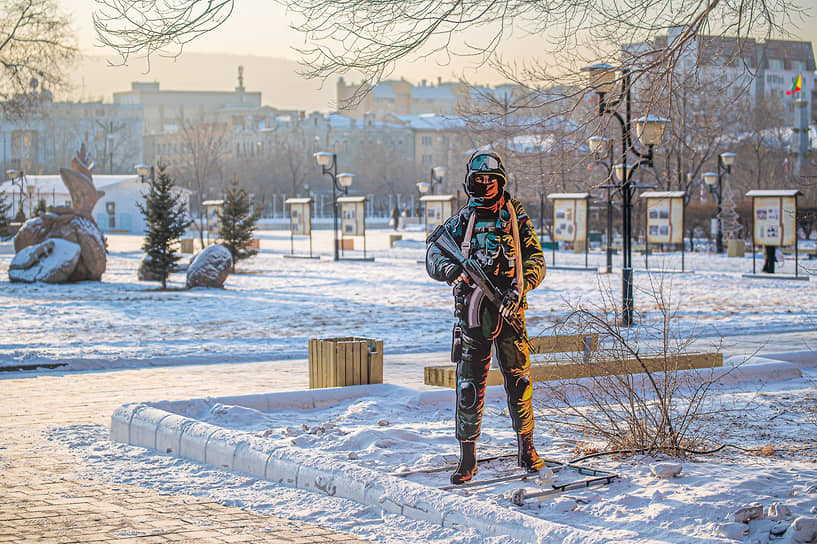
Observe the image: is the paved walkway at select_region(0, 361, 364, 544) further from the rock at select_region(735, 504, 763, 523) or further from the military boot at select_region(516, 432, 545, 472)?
the rock at select_region(735, 504, 763, 523)

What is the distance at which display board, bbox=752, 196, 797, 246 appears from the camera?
2456 cm

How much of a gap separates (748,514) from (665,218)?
22.5 meters

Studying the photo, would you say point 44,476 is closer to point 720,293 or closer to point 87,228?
point 720,293

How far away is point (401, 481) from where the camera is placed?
5926 mm

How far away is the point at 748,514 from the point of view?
17.1ft

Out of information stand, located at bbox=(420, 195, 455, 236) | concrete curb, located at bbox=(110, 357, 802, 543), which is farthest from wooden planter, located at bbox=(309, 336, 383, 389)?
information stand, located at bbox=(420, 195, 455, 236)

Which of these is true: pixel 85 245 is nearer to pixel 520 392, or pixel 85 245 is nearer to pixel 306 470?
pixel 306 470

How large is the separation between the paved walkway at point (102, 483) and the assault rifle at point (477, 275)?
1.62 m

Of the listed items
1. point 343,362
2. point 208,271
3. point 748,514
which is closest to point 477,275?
point 748,514

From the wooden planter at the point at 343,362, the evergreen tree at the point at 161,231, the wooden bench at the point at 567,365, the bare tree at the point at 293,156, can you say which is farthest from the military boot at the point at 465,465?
the bare tree at the point at 293,156

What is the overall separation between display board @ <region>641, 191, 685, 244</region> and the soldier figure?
21.1 metres

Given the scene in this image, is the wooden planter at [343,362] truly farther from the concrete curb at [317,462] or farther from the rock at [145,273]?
the rock at [145,273]

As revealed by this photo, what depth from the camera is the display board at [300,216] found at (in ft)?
124

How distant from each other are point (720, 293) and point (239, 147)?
113 m
